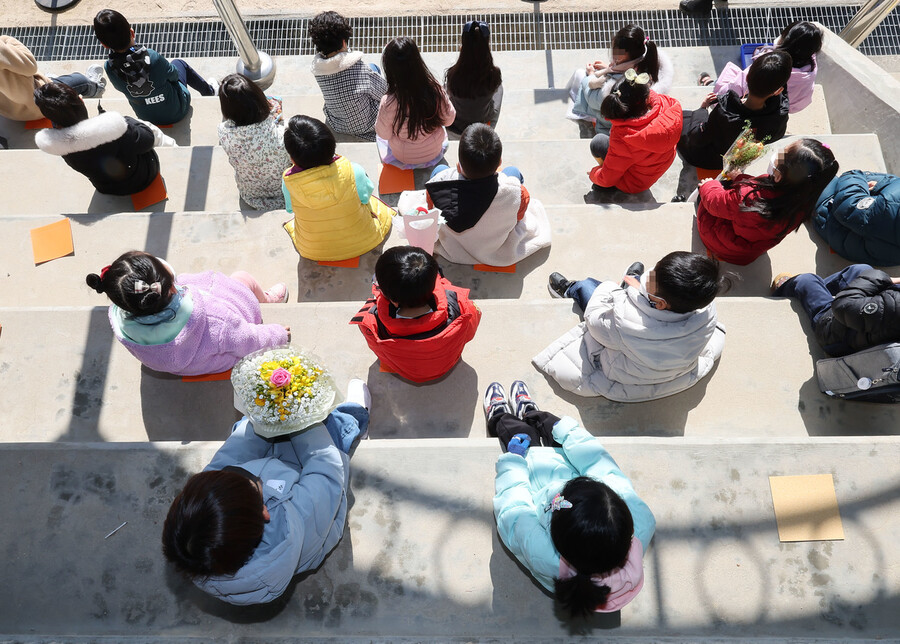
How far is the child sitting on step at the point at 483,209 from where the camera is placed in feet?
8.71

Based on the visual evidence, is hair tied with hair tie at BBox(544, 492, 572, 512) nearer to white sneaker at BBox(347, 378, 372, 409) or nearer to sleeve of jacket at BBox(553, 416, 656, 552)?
sleeve of jacket at BBox(553, 416, 656, 552)

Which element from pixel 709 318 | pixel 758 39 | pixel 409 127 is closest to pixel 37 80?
pixel 409 127

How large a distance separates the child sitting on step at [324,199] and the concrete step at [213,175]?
0.73 metres

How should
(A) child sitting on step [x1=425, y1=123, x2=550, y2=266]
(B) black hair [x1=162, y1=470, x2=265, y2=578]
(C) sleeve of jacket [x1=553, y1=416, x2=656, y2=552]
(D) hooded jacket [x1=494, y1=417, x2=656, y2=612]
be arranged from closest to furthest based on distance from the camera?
(B) black hair [x1=162, y1=470, x2=265, y2=578] → (D) hooded jacket [x1=494, y1=417, x2=656, y2=612] → (C) sleeve of jacket [x1=553, y1=416, x2=656, y2=552] → (A) child sitting on step [x1=425, y1=123, x2=550, y2=266]

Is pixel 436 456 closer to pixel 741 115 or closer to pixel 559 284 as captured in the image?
pixel 559 284

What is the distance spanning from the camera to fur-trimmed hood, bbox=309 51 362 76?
11.6ft

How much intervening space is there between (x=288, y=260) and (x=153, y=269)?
1.20 metres

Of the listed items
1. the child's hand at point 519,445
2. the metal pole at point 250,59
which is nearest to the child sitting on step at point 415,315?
the child's hand at point 519,445

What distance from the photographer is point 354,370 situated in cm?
279

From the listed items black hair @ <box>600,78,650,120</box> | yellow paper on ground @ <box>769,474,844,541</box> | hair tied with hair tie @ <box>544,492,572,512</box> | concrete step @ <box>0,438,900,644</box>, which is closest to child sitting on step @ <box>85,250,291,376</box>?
concrete step @ <box>0,438,900,644</box>

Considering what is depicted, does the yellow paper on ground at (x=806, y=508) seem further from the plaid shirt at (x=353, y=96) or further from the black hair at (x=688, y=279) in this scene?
the plaid shirt at (x=353, y=96)

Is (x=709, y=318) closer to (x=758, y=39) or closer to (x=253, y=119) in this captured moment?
(x=253, y=119)

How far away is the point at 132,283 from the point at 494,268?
6.18ft

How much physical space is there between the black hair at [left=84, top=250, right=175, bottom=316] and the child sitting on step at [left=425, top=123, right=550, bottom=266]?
1.35 m
